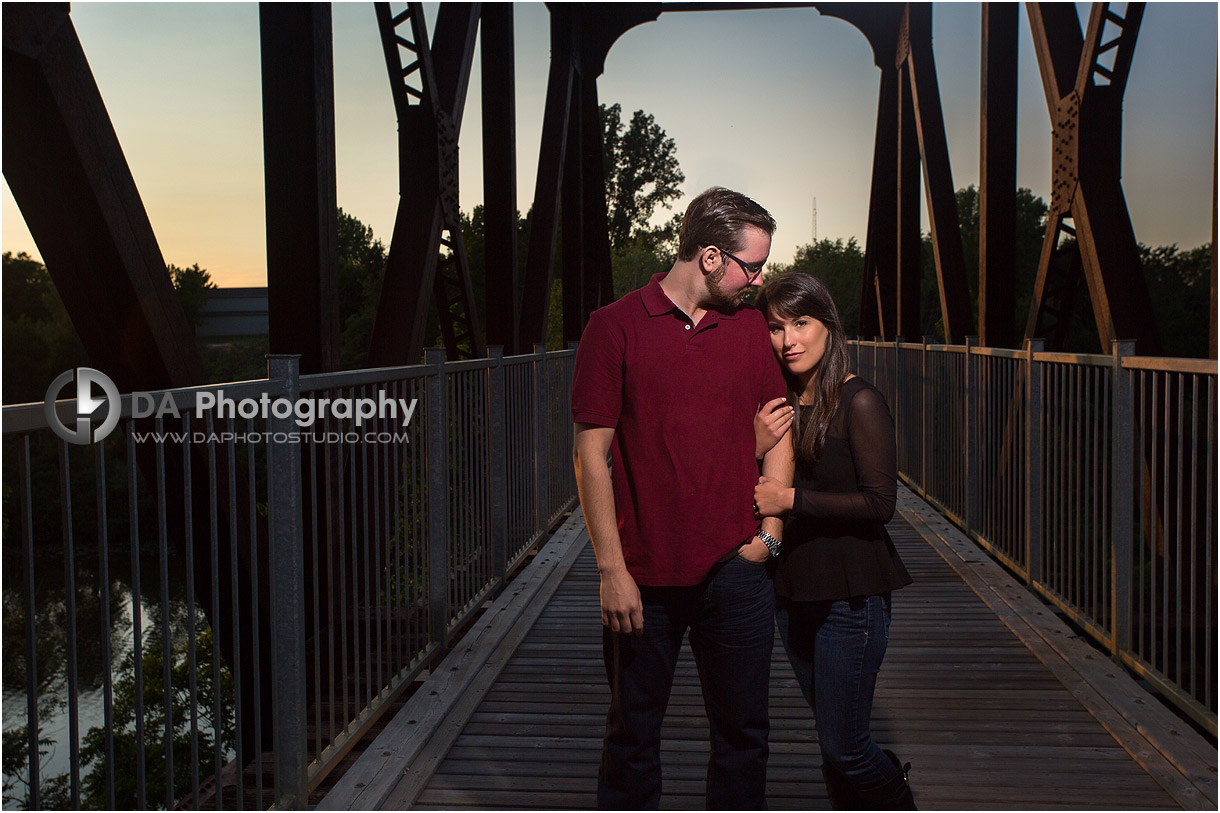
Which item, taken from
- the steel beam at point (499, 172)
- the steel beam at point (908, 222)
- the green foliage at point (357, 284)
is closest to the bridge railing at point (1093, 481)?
the steel beam at point (499, 172)

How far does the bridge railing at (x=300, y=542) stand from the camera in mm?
2070

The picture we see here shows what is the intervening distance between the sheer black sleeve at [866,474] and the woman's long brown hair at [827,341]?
66mm

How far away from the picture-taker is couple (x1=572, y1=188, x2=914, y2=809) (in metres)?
2.19

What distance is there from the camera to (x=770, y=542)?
2309 mm

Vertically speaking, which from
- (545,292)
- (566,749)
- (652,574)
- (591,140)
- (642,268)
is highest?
(642,268)

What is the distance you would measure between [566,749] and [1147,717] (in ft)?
7.32

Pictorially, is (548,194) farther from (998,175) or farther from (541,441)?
(998,175)

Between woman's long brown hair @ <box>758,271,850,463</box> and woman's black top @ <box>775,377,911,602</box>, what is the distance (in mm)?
29

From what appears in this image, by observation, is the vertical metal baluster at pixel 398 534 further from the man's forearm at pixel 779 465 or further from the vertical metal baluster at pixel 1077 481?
the vertical metal baluster at pixel 1077 481

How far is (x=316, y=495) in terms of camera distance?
3010 millimetres

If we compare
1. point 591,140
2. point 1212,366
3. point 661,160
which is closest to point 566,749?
point 1212,366

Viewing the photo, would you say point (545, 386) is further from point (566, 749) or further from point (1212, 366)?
point (1212, 366)

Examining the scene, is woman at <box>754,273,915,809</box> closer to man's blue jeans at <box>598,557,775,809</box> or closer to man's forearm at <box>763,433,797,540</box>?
man's forearm at <box>763,433,797,540</box>

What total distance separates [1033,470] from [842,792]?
12.1ft
